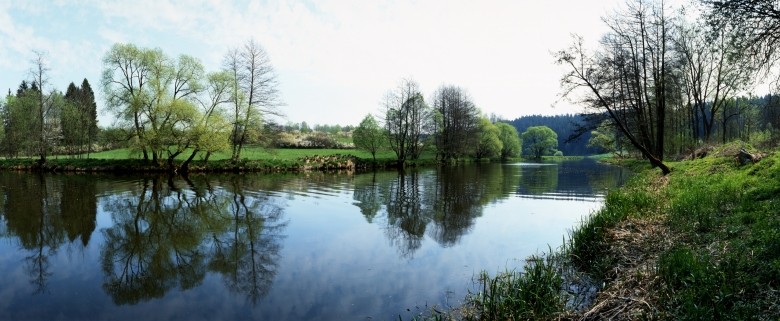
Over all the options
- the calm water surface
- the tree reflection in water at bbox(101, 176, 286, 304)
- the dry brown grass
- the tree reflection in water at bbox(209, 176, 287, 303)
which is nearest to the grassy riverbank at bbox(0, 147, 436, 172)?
the calm water surface

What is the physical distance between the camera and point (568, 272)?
763 centimetres

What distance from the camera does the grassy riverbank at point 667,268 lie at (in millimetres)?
4688

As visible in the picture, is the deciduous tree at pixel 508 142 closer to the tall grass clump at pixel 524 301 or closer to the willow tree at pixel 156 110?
the willow tree at pixel 156 110

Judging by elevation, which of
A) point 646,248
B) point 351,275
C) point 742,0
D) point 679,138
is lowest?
point 351,275

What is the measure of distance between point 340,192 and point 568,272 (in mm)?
16702

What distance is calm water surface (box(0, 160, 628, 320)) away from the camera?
253 inches

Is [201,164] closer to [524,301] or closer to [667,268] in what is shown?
[524,301]

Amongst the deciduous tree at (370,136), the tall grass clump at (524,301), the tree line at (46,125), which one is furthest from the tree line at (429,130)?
the tall grass clump at (524,301)

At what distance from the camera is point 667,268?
554 cm

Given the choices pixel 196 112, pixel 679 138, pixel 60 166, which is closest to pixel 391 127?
pixel 196 112

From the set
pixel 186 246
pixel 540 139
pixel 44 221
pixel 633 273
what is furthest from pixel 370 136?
pixel 540 139

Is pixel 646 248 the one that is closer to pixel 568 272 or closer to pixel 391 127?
pixel 568 272

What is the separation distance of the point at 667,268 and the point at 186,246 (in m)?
10.0

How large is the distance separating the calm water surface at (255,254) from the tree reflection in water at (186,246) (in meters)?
0.03
